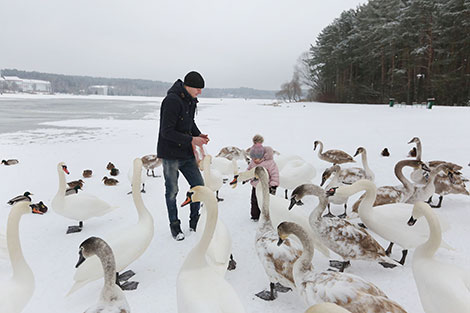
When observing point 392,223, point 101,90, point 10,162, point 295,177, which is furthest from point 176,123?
point 101,90

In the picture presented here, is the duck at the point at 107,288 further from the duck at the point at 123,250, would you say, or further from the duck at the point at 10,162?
the duck at the point at 10,162

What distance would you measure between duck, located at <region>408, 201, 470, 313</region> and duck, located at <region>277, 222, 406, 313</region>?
16.3 inches

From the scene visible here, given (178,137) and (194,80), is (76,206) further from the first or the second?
(194,80)

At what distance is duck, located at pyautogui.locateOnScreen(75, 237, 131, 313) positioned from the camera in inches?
89.4

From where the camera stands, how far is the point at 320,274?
8.29ft

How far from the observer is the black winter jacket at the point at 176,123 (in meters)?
4.03

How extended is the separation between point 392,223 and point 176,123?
10.4 ft

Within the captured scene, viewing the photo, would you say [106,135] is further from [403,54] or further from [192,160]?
[403,54]

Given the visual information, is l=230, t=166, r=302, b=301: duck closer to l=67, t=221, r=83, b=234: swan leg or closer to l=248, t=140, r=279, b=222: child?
l=248, t=140, r=279, b=222: child

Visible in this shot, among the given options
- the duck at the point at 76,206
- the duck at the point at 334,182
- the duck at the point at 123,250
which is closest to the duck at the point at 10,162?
→ the duck at the point at 76,206

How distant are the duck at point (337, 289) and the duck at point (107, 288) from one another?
1525 millimetres

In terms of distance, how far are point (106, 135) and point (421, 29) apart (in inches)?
1223

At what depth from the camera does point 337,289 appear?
2.30 m

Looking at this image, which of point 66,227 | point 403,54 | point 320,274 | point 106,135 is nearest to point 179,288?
point 320,274
